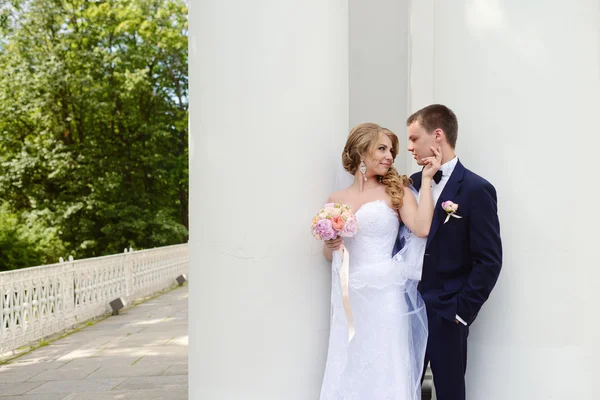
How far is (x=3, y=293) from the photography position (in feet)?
29.2

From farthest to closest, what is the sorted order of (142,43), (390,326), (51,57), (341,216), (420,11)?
(142,43) < (51,57) < (420,11) < (390,326) < (341,216)

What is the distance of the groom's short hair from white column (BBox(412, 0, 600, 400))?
1.05 ft

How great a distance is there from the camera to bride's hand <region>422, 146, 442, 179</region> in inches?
146

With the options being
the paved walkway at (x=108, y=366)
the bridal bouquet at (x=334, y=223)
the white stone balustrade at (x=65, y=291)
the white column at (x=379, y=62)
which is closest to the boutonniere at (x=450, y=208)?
the bridal bouquet at (x=334, y=223)

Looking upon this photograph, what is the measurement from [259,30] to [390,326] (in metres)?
2.06

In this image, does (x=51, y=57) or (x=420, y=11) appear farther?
(x=51, y=57)

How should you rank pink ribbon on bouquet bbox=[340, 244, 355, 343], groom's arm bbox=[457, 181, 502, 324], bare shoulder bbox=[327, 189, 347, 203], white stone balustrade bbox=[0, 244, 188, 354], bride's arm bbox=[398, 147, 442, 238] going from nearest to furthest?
groom's arm bbox=[457, 181, 502, 324] → bride's arm bbox=[398, 147, 442, 238] → pink ribbon on bouquet bbox=[340, 244, 355, 343] → bare shoulder bbox=[327, 189, 347, 203] → white stone balustrade bbox=[0, 244, 188, 354]

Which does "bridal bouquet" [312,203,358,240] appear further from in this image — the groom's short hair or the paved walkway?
the paved walkway

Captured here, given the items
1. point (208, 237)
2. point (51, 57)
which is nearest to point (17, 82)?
point (51, 57)

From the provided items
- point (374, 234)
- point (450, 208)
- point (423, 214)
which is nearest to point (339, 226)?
point (374, 234)

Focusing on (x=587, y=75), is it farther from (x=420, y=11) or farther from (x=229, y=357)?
(x=420, y=11)

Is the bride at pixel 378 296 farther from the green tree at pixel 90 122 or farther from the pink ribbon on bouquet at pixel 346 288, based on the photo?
the green tree at pixel 90 122

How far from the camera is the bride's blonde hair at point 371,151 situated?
3.96m

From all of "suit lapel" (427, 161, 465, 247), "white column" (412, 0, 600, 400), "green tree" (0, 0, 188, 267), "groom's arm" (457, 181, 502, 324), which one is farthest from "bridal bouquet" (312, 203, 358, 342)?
"green tree" (0, 0, 188, 267)
